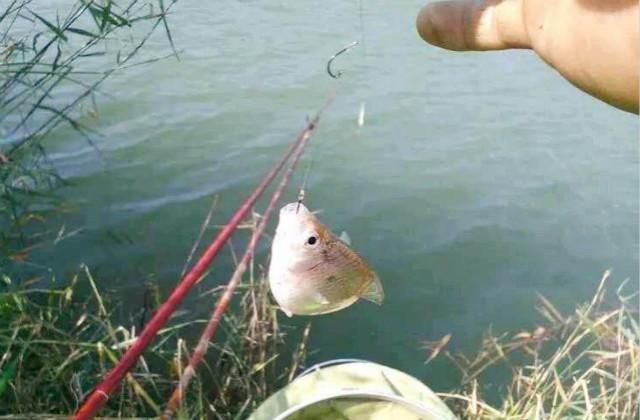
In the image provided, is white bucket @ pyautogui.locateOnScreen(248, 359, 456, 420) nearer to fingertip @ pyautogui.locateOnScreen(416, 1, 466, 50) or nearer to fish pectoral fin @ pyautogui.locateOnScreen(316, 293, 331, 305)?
fish pectoral fin @ pyautogui.locateOnScreen(316, 293, 331, 305)

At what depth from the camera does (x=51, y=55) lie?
19.2 feet

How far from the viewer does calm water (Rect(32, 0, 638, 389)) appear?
173 inches

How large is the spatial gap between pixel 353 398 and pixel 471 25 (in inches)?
54.3

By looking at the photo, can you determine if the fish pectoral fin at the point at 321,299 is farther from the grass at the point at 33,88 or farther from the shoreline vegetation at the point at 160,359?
the grass at the point at 33,88

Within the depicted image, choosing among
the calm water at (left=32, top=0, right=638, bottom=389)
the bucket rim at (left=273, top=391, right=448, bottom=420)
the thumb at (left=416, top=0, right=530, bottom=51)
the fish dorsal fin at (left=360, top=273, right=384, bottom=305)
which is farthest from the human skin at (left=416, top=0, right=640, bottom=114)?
the calm water at (left=32, top=0, right=638, bottom=389)

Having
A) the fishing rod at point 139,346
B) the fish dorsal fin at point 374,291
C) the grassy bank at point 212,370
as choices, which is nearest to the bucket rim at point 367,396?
the grassy bank at point 212,370

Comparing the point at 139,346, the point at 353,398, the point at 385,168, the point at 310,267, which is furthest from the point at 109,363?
the point at 385,168

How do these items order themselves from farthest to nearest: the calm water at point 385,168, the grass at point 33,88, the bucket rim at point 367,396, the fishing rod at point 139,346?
the calm water at point 385,168
the grass at point 33,88
the bucket rim at point 367,396
the fishing rod at point 139,346

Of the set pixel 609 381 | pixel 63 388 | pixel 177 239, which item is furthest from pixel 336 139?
pixel 63 388

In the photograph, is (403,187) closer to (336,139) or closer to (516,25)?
(336,139)

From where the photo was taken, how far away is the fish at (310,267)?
1.22m

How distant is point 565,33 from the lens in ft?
2.80

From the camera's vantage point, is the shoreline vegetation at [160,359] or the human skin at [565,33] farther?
the shoreline vegetation at [160,359]

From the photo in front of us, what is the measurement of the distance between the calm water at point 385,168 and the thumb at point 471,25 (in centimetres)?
277
